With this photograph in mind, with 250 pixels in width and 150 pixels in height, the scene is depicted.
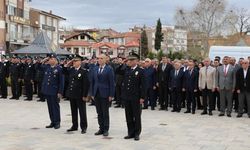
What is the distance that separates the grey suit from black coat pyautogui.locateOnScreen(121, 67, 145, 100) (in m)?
5.64

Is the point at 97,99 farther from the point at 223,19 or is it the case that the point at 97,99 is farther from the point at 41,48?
the point at 223,19

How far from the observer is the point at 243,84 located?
1504 centimetres

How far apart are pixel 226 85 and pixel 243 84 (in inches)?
22.3

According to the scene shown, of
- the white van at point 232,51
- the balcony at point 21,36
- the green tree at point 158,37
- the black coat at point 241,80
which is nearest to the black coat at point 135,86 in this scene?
the black coat at point 241,80

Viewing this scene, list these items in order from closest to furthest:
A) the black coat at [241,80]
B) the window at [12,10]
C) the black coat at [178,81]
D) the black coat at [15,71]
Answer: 1. the black coat at [241,80]
2. the black coat at [178,81]
3. the black coat at [15,71]
4. the window at [12,10]

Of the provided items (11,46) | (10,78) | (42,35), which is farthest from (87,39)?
(10,78)

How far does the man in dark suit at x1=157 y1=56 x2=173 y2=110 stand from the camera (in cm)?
1672

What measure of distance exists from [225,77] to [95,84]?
600cm

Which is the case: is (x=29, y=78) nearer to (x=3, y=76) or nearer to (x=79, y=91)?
(x=3, y=76)

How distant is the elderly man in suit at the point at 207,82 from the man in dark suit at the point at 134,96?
5.64 meters

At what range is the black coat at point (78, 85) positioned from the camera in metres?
11.1

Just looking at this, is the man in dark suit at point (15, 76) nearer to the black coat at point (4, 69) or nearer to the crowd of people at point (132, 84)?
the crowd of people at point (132, 84)

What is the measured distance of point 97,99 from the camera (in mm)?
10898

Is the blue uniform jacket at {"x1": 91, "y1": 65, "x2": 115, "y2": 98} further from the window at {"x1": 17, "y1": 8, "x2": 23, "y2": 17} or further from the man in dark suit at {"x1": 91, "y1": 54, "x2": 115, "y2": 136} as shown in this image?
the window at {"x1": 17, "y1": 8, "x2": 23, "y2": 17}
